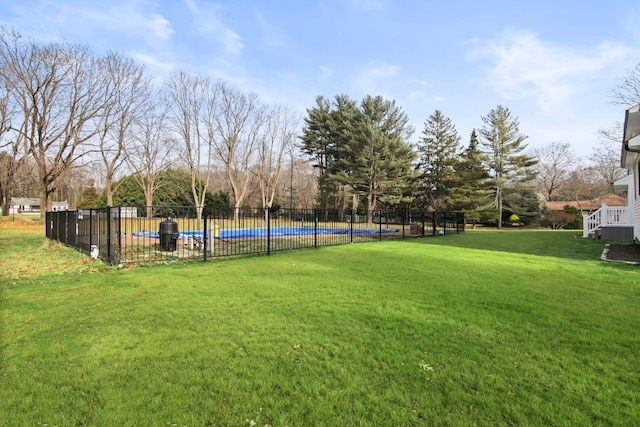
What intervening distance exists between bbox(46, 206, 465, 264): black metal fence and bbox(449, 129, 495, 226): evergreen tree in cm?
1479

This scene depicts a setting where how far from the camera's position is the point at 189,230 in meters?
10.1

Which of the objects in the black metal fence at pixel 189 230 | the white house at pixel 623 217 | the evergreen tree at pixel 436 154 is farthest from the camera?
the evergreen tree at pixel 436 154

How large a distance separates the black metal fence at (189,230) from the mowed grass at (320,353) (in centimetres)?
272

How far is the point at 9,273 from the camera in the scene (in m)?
6.65

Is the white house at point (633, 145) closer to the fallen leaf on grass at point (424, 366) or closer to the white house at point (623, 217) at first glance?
the white house at point (623, 217)

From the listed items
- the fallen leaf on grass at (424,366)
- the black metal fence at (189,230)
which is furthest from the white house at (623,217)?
the fallen leaf on grass at (424,366)

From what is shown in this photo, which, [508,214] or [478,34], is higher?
[478,34]

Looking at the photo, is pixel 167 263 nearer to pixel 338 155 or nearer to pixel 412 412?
pixel 412 412

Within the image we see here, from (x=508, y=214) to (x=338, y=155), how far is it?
58.0 ft

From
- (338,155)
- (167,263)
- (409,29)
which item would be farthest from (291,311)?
(338,155)

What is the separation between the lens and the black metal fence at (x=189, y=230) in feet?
27.7

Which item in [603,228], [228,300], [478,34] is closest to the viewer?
[228,300]

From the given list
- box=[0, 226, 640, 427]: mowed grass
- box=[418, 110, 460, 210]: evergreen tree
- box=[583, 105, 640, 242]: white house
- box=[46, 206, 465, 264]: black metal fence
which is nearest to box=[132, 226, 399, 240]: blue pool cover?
box=[46, 206, 465, 264]: black metal fence

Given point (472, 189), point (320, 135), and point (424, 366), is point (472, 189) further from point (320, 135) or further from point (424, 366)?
point (424, 366)
